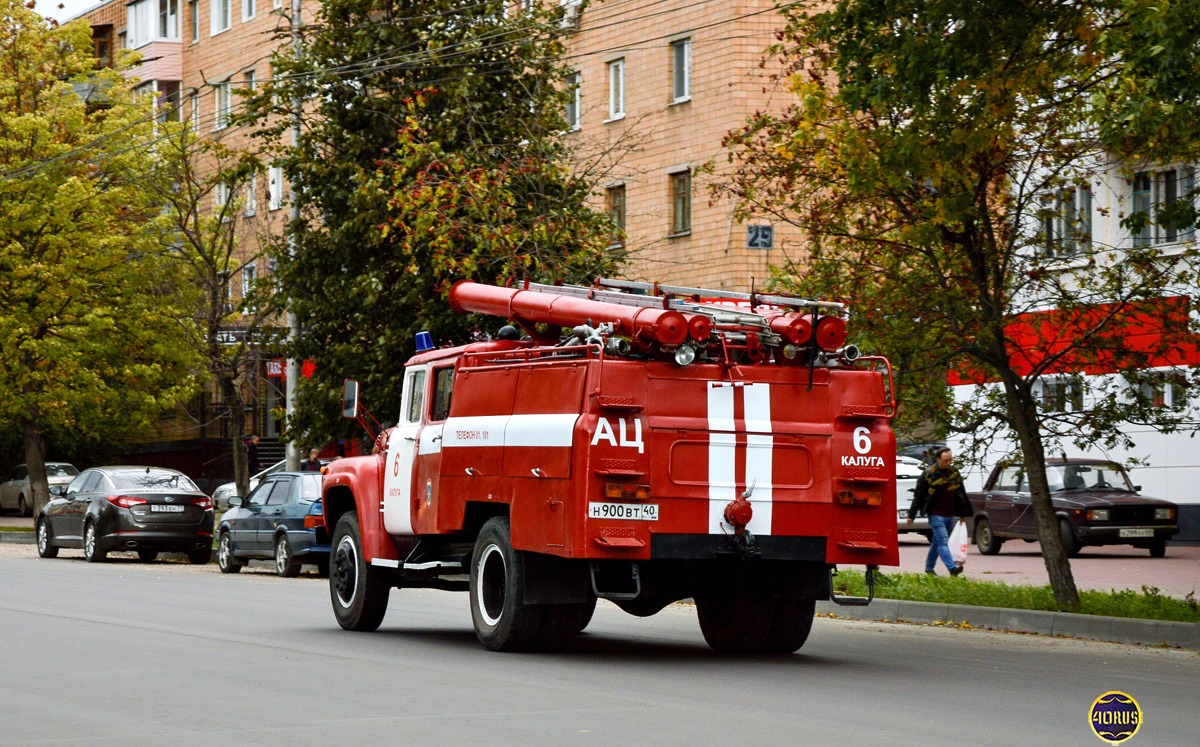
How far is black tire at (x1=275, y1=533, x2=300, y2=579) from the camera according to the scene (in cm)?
2501

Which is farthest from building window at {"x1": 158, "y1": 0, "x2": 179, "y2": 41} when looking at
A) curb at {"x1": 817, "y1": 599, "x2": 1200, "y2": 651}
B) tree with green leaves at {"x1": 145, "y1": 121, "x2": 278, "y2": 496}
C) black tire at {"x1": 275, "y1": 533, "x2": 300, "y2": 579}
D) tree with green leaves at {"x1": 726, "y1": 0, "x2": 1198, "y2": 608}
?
curb at {"x1": 817, "y1": 599, "x2": 1200, "y2": 651}

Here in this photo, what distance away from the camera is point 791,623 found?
538 inches

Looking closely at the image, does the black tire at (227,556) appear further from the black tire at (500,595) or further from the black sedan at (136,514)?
the black tire at (500,595)

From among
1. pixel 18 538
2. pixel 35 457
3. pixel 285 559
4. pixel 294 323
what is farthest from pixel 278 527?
pixel 35 457

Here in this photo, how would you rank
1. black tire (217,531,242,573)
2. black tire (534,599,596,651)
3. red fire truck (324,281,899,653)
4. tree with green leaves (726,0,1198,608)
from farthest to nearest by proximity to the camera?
black tire (217,531,242,573) → tree with green leaves (726,0,1198,608) → black tire (534,599,596,651) → red fire truck (324,281,899,653)

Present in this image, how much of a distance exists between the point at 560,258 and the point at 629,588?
42.9 ft

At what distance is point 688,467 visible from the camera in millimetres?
12367

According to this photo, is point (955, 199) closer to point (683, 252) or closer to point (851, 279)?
point (851, 279)

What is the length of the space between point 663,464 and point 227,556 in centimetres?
1563

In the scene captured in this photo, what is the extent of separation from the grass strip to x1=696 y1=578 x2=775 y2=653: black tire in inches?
35.4

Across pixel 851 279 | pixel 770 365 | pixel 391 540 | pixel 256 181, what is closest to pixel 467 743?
pixel 770 365

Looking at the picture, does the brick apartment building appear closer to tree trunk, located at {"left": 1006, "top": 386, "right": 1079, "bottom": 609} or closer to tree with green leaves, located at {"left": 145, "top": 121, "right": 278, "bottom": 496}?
tree with green leaves, located at {"left": 145, "top": 121, "right": 278, "bottom": 496}

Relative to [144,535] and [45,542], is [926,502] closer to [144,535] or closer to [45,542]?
[144,535]

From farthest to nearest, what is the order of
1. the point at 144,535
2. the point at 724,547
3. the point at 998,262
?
the point at 144,535, the point at 998,262, the point at 724,547
